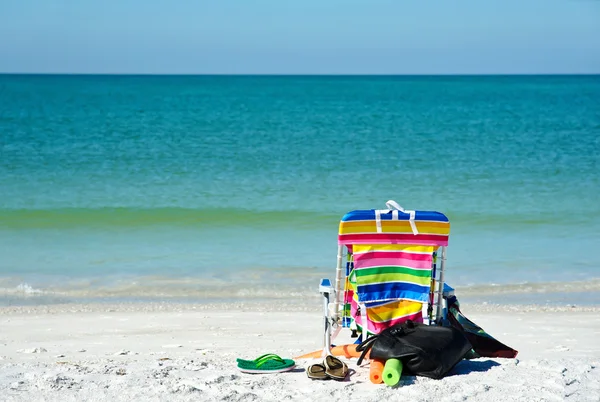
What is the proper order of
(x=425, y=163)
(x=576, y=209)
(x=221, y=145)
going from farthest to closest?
(x=221, y=145) < (x=425, y=163) < (x=576, y=209)

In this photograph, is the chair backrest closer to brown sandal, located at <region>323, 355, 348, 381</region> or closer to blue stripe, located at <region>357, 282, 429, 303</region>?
blue stripe, located at <region>357, 282, 429, 303</region>

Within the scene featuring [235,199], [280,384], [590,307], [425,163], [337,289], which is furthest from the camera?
[425,163]

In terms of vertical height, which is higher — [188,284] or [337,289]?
[337,289]

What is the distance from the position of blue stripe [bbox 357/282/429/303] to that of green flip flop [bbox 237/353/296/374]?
0.52m

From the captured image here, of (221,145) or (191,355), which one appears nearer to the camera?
(191,355)

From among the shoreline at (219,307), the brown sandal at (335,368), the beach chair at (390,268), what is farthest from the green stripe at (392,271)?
the shoreline at (219,307)

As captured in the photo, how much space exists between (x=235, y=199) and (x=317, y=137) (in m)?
9.94

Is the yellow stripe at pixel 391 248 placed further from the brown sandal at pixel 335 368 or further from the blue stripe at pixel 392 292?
the brown sandal at pixel 335 368

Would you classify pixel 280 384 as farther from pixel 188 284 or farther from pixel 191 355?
pixel 188 284

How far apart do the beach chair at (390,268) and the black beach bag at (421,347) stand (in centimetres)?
17

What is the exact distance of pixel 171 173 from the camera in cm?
1470

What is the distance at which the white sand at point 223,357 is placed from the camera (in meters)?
3.90

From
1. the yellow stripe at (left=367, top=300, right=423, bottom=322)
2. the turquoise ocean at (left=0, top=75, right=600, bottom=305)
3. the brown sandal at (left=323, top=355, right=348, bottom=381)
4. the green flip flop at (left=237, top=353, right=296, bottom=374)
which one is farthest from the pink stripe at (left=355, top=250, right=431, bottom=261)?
the turquoise ocean at (left=0, top=75, right=600, bottom=305)

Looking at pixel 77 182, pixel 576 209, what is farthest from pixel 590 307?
pixel 77 182
